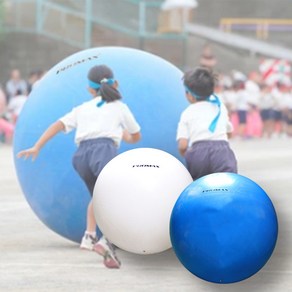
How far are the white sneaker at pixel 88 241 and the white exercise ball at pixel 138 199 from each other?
571 millimetres

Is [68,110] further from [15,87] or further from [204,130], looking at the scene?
[15,87]

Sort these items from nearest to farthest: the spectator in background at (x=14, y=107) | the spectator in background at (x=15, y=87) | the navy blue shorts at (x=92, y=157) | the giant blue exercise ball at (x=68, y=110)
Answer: the navy blue shorts at (x=92, y=157) < the giant blue exercise ball at (x=68, y=110) < the spectator in background at (x=14, y=107) < the spectator in background at (x=15, y=87)

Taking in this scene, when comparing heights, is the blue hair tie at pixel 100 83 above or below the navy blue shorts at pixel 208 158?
above

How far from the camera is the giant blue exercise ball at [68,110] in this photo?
27.5 ft

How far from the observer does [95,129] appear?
27.5 ft

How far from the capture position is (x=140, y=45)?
29.7 meters

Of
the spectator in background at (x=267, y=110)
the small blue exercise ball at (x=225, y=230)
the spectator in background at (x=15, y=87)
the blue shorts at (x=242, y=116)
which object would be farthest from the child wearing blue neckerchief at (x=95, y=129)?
the spectator in background at (x=267, y=110)

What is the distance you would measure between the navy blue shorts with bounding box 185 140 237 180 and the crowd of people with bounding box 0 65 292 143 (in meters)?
15.5

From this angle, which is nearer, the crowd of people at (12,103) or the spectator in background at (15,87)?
the crowd of people at (12,103)

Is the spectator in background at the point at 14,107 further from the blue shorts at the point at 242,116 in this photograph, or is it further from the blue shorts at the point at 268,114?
the blue shorts at the point at 268,114

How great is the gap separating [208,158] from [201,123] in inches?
11.7

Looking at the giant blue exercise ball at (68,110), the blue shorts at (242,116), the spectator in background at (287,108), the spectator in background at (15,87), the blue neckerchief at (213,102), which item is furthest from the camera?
the spectator in background at (287,108)

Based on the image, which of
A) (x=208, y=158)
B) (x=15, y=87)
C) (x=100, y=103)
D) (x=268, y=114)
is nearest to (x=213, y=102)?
(x=208, y=158)

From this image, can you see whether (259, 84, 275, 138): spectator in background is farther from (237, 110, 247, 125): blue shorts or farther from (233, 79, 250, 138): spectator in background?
(237, 110, 247, 125): blue shorts
